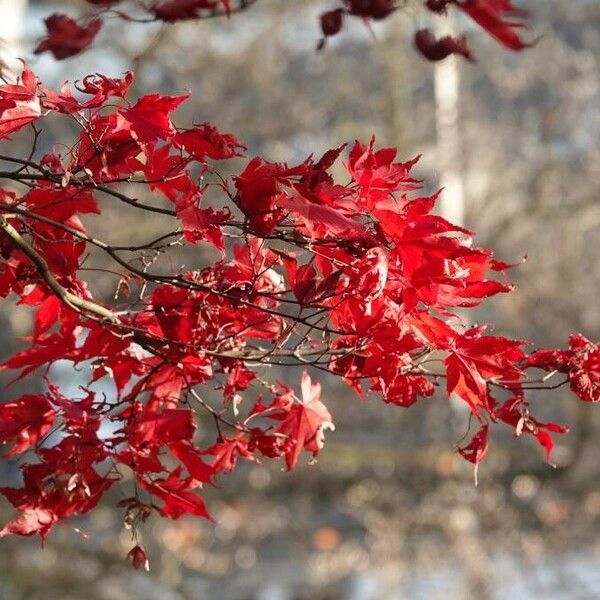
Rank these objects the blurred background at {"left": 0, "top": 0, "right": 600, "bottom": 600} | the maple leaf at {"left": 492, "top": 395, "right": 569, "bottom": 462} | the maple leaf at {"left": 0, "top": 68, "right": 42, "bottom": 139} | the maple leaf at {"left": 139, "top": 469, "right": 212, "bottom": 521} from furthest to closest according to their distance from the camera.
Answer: the blurred background at {"left": 0, "top": 0, "right": 600, "bottom": 600}
the maple leaf at {"left": 139, "top": 469, "right": 212, "bottom": 521}
the maple leaf at {"left": 492, "top": 395, "right": 569, "bottom": 462}
the maple leaf at {"left": 0, "top": 68, "right": 42, "bottom": 139}

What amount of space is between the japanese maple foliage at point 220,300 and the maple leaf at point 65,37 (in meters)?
0.45

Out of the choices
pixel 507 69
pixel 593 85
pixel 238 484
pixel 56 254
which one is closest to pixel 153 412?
pixel 56 254

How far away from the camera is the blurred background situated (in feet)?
21.2

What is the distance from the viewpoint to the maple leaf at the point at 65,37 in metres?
1.83

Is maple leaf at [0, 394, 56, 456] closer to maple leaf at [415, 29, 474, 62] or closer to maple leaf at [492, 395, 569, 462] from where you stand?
maple leaf at [492, 395, 569, 462]

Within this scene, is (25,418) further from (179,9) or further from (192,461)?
(179,9)

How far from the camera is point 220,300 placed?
4.54ft

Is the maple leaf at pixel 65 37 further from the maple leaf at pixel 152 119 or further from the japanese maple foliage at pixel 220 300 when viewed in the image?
the maple leaf at pixel 152 119

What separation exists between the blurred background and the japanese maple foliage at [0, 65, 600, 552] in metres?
4.02

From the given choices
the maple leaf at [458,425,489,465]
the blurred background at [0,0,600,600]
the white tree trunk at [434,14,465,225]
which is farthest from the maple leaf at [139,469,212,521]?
the white tree trunk at [434,14,465,225]

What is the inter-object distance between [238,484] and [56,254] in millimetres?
5477

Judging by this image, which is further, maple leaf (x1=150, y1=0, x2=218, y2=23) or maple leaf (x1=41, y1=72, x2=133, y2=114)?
maple leaf (x1=150, y1=0, x2=218, y2=23)

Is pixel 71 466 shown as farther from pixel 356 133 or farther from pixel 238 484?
pixel 356 133

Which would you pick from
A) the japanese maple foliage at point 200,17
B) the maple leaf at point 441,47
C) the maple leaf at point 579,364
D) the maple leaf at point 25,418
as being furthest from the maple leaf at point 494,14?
the maple leaf at point 25,418
